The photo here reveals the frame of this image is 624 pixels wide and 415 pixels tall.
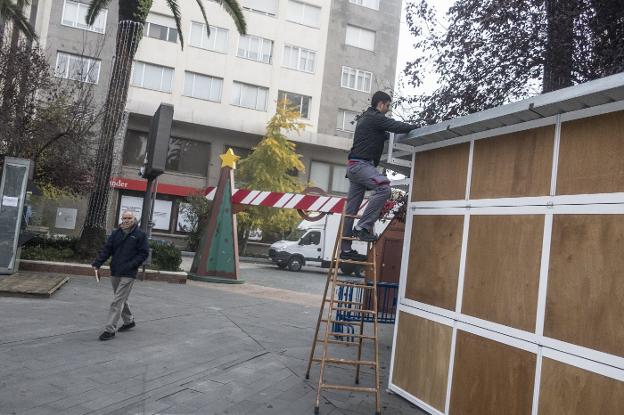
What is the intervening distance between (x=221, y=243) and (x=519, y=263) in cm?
1185

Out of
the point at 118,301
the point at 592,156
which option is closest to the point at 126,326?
the point at 118,301


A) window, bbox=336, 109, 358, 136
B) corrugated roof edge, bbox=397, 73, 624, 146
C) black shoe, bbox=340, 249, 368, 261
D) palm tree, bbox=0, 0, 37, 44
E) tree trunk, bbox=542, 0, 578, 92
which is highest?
window, bbox=336, 109, 358, 136

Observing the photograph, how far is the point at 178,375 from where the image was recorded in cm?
601

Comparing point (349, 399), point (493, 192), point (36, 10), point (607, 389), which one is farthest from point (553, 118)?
point (36, 10)

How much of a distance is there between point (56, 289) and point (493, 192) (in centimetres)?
894

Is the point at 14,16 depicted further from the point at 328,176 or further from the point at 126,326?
the point at 328,176

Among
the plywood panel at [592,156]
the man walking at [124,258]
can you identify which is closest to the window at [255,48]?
the man walking at [124,258]

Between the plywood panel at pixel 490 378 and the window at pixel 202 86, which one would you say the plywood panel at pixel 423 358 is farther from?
the window at pixel 202 86

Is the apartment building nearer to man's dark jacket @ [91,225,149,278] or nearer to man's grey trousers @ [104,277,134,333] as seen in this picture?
man's dark jacket @ [91,225,149,278]

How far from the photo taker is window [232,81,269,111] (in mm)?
33594

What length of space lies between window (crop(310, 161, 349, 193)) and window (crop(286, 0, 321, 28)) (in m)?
9.09

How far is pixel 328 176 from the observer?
3584 cm

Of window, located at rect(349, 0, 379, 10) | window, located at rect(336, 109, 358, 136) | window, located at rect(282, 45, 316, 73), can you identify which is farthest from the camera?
window, located at rect(349, 0, 379, 10)

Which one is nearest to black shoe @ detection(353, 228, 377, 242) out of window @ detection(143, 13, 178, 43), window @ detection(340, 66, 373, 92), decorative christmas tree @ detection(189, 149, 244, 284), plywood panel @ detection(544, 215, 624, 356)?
plywood panel @ detection(544, 215, 624, 356)
